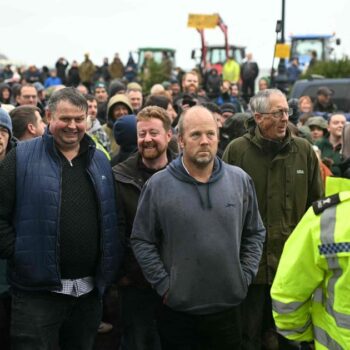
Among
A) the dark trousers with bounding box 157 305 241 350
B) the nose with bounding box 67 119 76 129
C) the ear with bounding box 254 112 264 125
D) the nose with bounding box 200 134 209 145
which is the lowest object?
the dark trousers with bounding box 157 305 241 350

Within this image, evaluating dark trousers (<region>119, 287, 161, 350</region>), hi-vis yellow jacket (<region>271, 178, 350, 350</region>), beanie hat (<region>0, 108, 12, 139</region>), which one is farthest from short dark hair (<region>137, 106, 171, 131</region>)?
hi-vis yellow jacket (<region>271, 178, 350, 350</region>)

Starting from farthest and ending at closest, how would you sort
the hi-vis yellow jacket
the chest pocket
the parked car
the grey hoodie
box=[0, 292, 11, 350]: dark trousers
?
the parked car < the chest pocket < box=[0, 292, 11, 350]: dark trousers < the grey hoodie < the hi-vis yellow jacket

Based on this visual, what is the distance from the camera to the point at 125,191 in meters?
4.19

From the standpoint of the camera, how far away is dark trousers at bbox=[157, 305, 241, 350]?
3727mm

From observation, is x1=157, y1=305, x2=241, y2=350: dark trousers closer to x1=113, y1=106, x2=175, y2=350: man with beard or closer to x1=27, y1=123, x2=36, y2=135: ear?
x1=113, y1=106, x2=175, y2=350: man with beard

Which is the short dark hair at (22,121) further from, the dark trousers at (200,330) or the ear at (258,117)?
the dark trousers at (200,330)

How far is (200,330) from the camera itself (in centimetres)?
375

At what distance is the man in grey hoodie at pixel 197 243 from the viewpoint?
3.60 metres

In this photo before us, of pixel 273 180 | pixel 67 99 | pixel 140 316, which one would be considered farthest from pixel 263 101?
pixel 140 316

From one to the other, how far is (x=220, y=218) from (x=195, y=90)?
721 cm

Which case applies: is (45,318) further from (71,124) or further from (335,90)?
(335,90)

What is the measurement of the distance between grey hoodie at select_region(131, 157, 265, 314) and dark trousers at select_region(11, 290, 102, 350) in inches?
20.3

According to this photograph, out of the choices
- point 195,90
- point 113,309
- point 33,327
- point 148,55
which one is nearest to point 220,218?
point 33,327

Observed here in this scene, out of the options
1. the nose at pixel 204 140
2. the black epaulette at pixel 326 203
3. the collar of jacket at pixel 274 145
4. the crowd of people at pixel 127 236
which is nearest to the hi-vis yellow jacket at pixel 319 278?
the black epaulette at pixel 326 203
